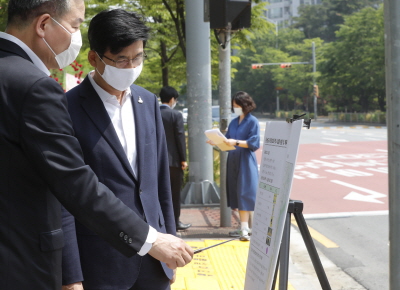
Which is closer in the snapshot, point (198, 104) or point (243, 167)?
point (243, 167)

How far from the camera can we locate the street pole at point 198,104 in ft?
29.3

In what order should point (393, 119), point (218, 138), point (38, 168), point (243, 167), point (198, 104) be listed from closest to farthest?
1. point (38, 168)
2. point (393, 119)
3. point (218, 138)
4. point (243, 167)
5. point (198, 104)

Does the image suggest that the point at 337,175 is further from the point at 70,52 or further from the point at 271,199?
the point at 70,52

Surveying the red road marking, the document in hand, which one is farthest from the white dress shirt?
the red road marking

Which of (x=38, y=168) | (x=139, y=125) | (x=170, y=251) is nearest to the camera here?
(x=38, y=168)

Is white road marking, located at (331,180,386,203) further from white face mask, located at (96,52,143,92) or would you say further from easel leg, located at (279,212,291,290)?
white face mask, located at (96,52,143,92)

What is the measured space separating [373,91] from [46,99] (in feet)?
167

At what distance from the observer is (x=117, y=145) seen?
2.31 m

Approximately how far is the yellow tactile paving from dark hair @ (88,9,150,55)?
3051mm

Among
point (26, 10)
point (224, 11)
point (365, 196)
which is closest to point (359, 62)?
point (365, 196)

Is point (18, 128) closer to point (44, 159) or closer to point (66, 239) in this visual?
point (44, 159)

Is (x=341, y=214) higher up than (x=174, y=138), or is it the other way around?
(x=174, y=138)

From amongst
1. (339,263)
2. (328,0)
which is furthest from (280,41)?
(339,263)

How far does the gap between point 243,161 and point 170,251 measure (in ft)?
16.1
